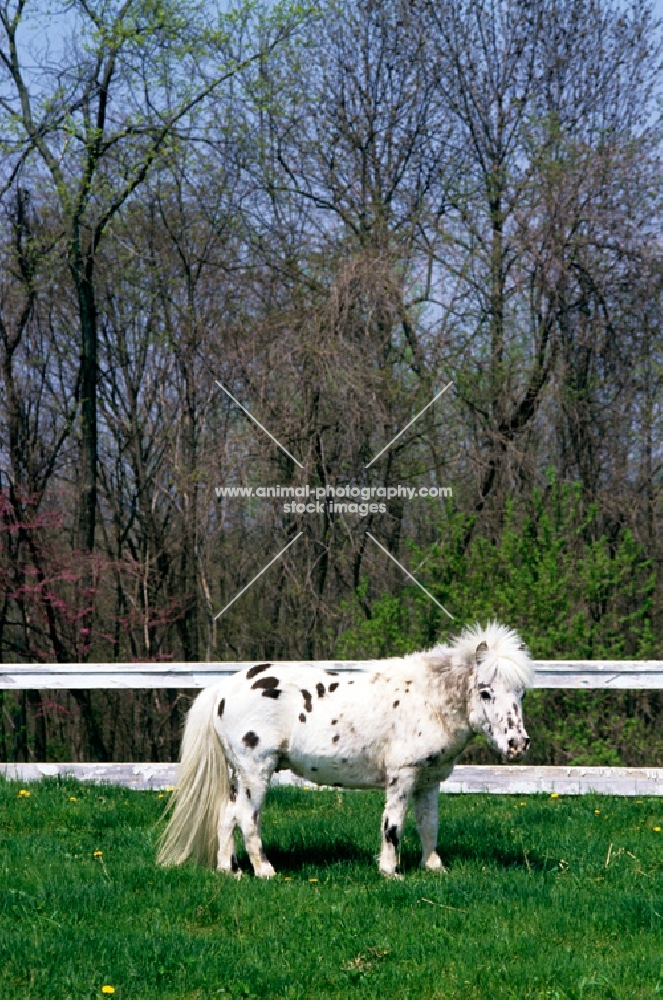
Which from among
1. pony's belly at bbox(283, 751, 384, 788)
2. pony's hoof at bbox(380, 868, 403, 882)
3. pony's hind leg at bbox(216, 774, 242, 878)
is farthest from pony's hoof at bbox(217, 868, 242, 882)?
pony's hoof at bbox(380, 868, 403, 882)

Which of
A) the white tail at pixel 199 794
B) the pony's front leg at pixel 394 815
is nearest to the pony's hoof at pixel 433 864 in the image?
the pony's front leg at pixel 394 815

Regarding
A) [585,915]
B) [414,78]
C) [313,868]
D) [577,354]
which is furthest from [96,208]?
[585,915]

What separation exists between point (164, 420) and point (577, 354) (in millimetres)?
7402

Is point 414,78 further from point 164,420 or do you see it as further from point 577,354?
point 164,420

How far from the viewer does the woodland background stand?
13398 mm

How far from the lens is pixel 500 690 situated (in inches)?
253

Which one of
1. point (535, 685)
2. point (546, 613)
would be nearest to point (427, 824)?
point (535, 685)

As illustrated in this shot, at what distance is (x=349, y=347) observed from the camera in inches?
524

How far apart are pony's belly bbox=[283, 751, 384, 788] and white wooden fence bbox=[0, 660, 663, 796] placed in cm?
260

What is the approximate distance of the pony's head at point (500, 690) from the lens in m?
6.33

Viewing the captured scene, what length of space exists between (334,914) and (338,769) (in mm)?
1185

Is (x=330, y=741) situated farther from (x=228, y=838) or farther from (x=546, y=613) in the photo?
(x=546, y=613)

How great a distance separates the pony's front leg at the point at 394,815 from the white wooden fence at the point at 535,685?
283cm

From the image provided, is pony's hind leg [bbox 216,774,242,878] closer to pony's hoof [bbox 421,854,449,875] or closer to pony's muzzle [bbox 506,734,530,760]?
pony's hoof [bbox 421,854,449,875]
